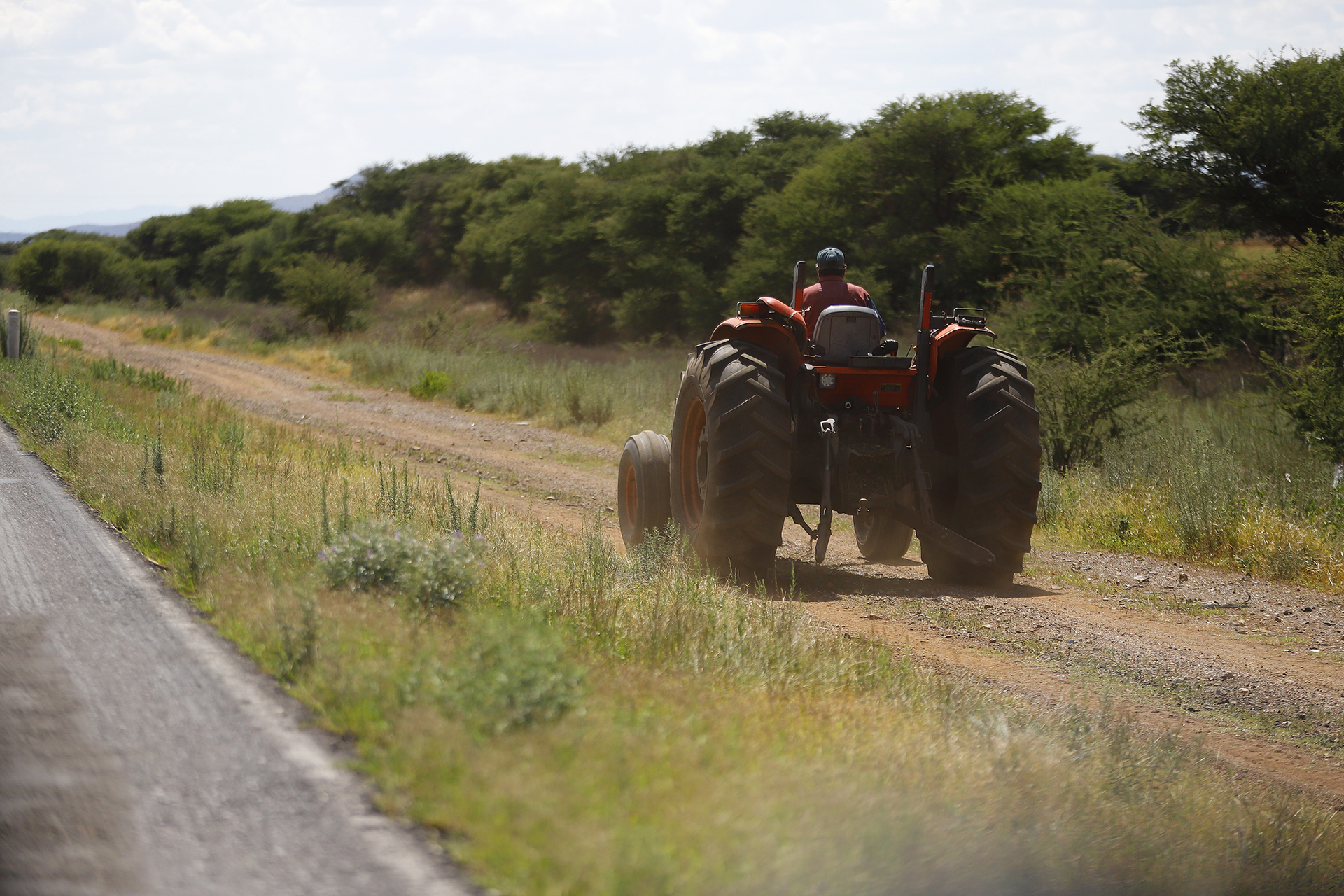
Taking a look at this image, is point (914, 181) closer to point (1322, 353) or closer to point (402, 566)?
point (1322, 353)

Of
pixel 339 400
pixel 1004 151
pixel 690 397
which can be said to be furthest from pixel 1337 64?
pixel 339 400

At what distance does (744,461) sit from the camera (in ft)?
23.5

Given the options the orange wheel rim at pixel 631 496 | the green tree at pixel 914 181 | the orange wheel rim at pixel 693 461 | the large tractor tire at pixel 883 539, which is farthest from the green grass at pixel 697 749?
the green tree at pixel 914 181

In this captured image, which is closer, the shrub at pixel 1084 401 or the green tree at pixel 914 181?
the shrub at pixel 1084 401

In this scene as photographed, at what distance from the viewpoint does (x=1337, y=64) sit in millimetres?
19234

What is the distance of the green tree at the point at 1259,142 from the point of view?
62.0ft

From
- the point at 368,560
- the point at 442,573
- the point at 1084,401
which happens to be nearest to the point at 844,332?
the point at 442,573

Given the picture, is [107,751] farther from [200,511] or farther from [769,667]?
[200,511]

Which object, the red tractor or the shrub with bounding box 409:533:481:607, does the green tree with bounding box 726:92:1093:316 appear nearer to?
the red tractor

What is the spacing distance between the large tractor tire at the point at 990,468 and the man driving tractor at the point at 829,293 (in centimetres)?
88

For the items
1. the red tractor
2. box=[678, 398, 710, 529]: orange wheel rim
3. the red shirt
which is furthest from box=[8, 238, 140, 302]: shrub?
the red tractor

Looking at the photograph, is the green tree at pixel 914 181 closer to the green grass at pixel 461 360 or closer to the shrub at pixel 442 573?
the green grass at pixel 461 360

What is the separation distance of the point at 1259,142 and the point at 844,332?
15477 millimetres

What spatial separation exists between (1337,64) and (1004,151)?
9827mm
